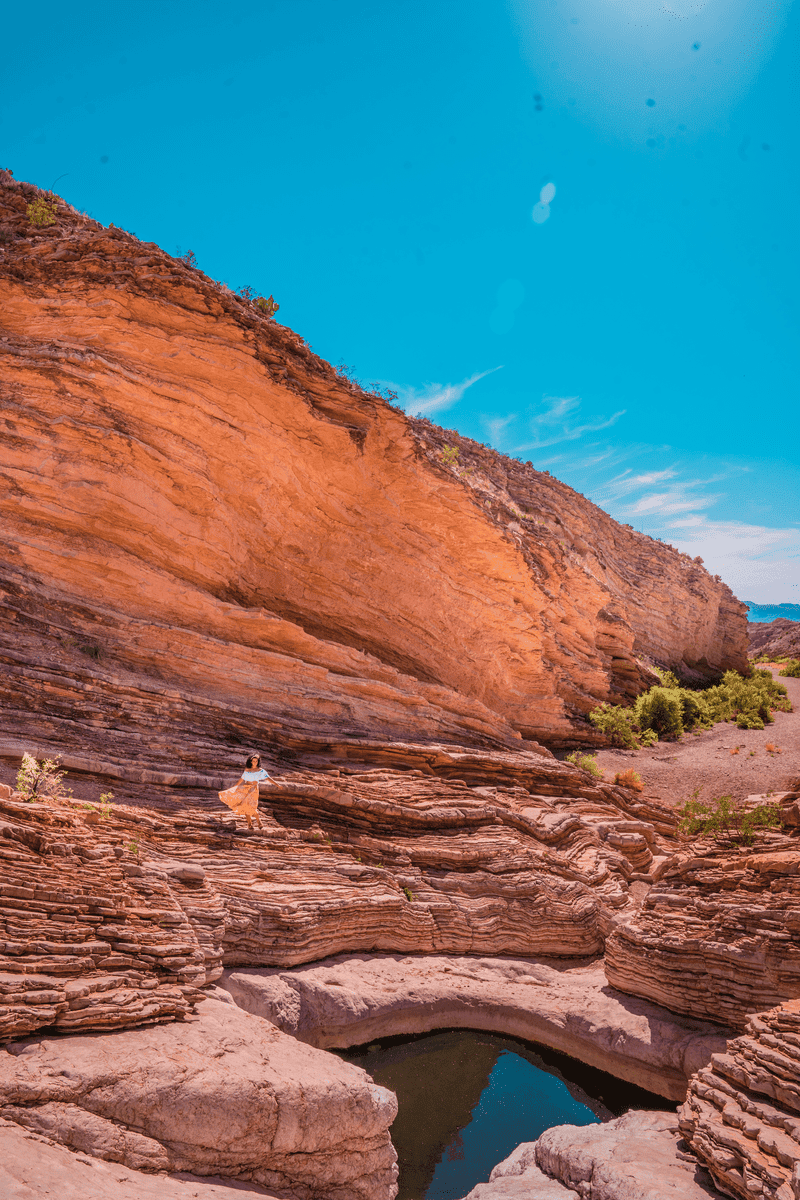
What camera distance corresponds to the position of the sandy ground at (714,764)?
2070 centimetres

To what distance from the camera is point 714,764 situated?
22.9 metres

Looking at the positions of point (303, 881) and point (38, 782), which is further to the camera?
point (303, 881)

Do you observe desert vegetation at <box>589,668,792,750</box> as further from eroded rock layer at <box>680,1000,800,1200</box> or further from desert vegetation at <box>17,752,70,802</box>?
desert vegetation at <box>17,752,70,802</box>

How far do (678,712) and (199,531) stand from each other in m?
22.0

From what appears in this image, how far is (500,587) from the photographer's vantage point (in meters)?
20.0

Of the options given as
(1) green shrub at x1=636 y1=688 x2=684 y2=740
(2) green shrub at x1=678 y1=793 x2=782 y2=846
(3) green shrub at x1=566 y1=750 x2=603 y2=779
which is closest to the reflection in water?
(2) green shrub at x1=678 y1=793 x2=782 y2=846

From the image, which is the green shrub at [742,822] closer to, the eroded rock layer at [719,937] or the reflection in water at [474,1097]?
the eroded rock layer at [719,937]

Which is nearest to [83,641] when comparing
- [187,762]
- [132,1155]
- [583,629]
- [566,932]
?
[187,762]

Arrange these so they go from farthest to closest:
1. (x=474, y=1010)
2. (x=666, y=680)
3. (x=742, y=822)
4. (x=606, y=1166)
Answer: (x=666, y=680), (x=742, y=822), (x=474, y=1010), (x=606, y=1166)

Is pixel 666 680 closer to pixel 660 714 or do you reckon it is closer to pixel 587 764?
pixel 660 714

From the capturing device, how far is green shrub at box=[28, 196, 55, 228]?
44.7 ft

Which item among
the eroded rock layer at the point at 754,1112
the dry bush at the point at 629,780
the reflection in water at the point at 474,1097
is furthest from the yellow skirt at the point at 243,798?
the dry bush at the point at 629,780

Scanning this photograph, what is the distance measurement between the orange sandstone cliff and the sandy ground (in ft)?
20.8

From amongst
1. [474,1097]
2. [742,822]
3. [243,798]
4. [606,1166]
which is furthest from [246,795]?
[742,822]
